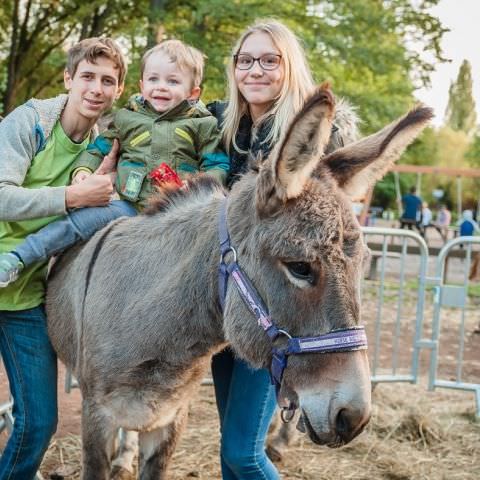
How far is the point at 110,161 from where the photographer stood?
3057 mm

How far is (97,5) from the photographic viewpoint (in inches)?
471

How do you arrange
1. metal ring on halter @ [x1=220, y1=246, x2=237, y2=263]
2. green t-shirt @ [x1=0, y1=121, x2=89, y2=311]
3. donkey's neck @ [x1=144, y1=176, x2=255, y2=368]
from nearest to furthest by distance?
metal ring on halter @ [x1=220, y1=246, x2=237, y2=263] → donkey's neck @ [x1=144, y1=176, x2=255, y2=368] → green t-shirt @ [x1=0, y1=121, x2=89, y2=311]

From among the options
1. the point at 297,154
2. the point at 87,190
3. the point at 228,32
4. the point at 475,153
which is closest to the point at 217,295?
the point at 297,154

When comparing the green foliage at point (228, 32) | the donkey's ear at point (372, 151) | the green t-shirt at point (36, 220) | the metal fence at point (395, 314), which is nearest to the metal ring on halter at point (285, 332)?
the donkey's ear at point (372, 151)

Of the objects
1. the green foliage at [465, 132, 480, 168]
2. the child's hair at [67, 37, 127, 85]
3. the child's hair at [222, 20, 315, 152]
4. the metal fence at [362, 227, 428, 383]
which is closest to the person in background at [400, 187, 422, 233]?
the metal fence at [362, 227, 428, 383]

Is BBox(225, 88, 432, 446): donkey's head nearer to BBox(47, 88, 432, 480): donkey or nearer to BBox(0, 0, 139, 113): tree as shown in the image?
BBox(47, 88, 432, 480): donkey

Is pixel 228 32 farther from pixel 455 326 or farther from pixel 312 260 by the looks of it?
pixel 312 260

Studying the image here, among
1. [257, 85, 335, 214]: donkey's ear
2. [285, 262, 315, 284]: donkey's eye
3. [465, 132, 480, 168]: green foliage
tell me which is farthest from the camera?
[465, 132, 480, 168]: green foliage

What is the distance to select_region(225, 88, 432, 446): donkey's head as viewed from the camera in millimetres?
1945

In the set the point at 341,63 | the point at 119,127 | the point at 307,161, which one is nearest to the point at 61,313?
the point at 119,127

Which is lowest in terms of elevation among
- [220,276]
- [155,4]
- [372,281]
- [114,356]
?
[372,281]

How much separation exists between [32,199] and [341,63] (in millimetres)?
10937

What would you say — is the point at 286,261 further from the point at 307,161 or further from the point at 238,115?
the point at 238,115

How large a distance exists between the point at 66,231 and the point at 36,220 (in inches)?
7.7
